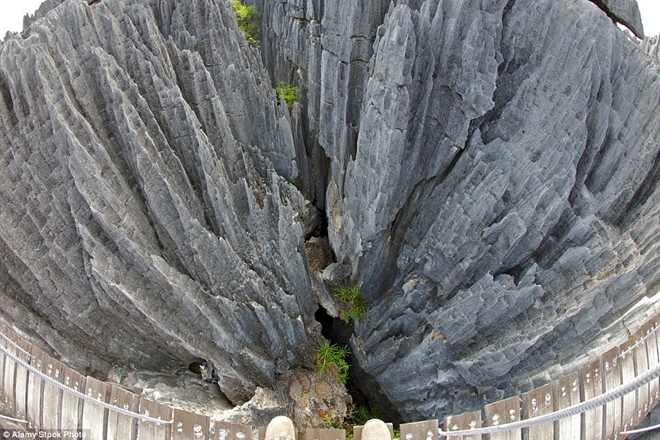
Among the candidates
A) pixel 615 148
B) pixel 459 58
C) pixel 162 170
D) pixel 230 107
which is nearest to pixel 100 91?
pixel 162 170

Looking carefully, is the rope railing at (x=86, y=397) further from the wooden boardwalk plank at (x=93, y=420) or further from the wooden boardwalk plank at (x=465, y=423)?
the wooden boardwalk plank at (x=465, y=423)

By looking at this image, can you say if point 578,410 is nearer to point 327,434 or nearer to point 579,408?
point 579,408

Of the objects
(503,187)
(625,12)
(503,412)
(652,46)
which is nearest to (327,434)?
(503,412)

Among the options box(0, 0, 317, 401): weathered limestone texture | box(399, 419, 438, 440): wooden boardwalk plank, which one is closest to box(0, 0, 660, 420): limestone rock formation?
box(0, 0, 317, 401): weathered limestone texture

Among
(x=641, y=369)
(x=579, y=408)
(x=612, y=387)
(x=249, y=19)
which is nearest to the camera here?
(x=579, y=408)

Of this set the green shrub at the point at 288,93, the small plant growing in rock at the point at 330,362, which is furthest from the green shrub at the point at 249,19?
the small plant growing in rock at the point at 330,362

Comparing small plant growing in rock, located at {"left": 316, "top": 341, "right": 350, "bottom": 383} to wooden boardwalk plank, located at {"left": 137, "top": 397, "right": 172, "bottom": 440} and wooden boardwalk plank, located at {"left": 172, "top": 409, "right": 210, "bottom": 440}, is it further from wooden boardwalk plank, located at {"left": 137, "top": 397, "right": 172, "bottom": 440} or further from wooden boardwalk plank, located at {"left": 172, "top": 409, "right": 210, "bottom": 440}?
wooden boardwalk plank, located at {"left": 137, "top": 397, "right": 172, "bottom": 440}
